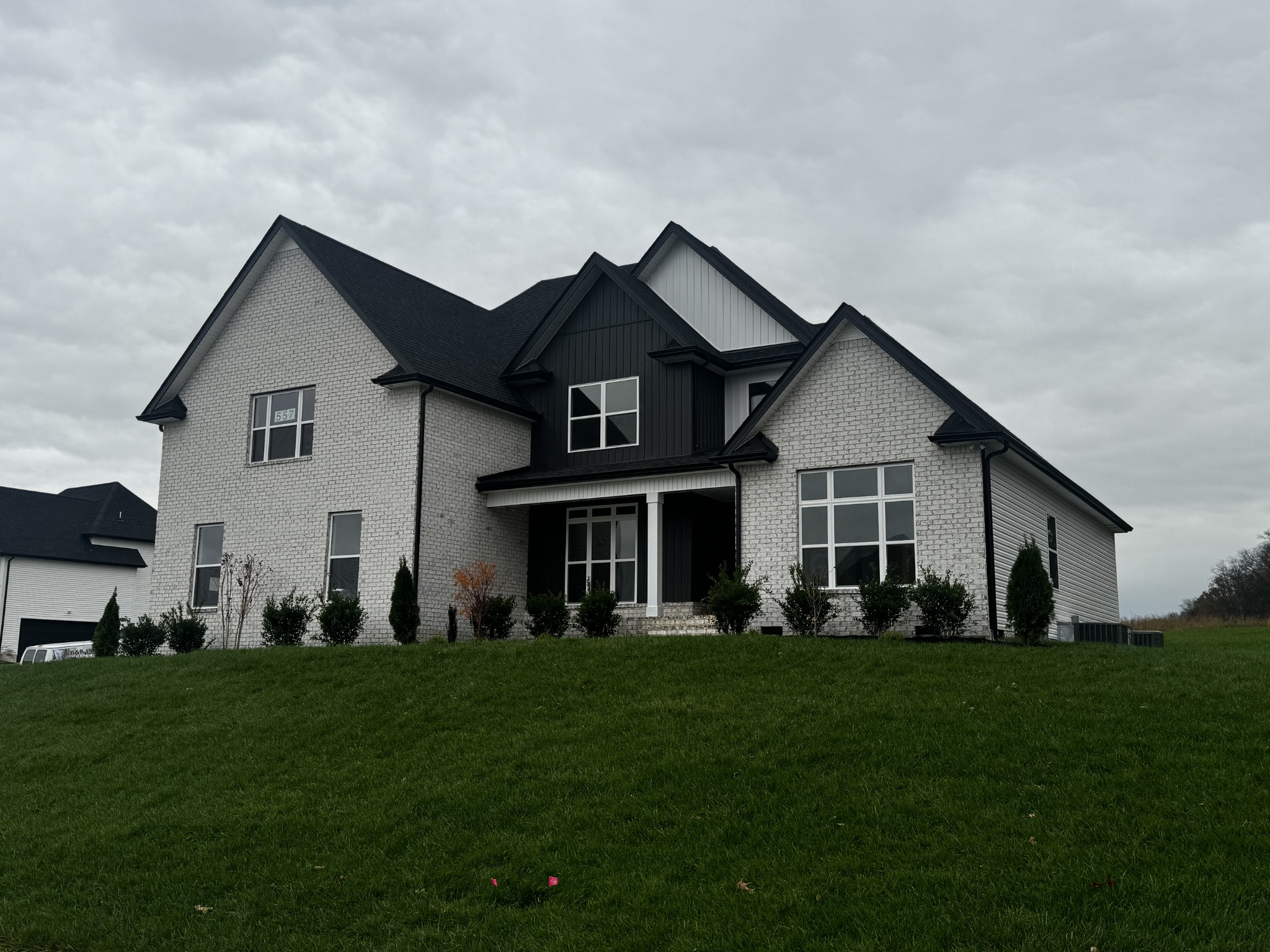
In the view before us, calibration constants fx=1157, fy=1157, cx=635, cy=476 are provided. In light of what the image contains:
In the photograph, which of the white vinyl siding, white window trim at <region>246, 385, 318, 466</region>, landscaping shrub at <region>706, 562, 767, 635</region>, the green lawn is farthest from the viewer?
the white vinyl siding

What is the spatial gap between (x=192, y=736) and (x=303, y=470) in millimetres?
9819

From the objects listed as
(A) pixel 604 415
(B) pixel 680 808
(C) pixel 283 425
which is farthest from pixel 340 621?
(B) pixel 680 808

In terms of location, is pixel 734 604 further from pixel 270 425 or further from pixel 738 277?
pixel 270 425

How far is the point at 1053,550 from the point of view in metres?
22.4

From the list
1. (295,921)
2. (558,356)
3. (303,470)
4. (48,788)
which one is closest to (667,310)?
(558,356)

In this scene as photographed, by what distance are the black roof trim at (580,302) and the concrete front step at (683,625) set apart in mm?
5482

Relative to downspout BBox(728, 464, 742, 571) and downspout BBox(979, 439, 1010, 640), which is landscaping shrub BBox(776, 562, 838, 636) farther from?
downspout BBox(979, 439, 1010, 640)

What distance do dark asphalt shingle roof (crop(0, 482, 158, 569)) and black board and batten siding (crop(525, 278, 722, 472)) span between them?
80.5 feet

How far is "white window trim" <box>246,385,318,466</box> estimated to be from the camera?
931 inches

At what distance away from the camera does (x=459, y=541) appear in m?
22.4

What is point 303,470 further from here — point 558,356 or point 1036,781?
point 1036,781

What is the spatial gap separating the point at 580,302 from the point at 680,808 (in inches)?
637

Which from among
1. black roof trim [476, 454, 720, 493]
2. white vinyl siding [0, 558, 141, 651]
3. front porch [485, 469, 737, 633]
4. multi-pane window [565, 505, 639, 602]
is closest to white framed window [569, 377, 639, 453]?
black roof trim [476, 454, 720, 493]

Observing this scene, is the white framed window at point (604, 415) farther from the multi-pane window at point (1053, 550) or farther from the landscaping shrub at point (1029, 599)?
the landscaping shrub at point (1029, 599)
